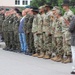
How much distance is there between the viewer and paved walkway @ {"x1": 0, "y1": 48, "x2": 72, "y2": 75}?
1266 centimetres

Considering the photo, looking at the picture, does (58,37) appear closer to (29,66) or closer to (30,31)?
(29,66)

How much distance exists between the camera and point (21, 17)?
715 inches

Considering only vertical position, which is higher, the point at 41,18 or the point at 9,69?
the point at 41,18

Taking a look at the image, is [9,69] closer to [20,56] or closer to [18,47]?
[20,56]

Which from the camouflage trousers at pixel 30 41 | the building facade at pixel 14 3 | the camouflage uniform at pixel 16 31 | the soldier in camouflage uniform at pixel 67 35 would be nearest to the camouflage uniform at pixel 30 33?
the camouflage trousers at pixel 30 41

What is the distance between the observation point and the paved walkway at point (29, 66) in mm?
12656

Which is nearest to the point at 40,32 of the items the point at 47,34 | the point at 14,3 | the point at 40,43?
the point at 40,43

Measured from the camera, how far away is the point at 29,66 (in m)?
13.9

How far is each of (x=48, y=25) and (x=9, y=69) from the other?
2.91m

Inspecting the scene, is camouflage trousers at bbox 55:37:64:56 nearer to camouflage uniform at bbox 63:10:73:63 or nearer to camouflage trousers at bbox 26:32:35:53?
camouflage uniform at bbox 63:10:73:63

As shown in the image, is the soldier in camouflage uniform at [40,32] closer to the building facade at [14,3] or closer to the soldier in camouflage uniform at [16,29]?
the soldier in camouflage uniform at [16,29]

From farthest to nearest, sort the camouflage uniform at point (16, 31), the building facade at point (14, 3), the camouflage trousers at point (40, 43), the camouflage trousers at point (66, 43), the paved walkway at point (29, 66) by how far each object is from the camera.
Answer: the building facade at point (14, 3)
the camouflage uniform at point (16, 31)
the camouflage trousers at point (40, 43)
the camouflage trousers at point (66, 43)
the paved walkway at point (29, 66)

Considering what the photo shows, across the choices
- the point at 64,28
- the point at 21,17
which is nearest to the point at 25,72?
the point at 64,28

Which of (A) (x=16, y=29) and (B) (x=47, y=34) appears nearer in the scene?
(B) (x=47, y=34)
